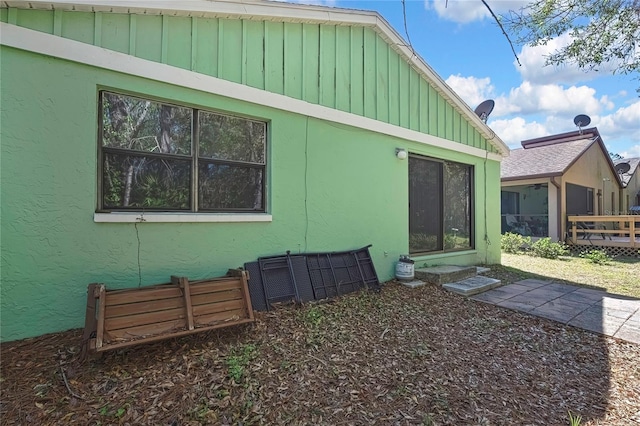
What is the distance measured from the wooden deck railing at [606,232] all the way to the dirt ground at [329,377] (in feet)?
31.2

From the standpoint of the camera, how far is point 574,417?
2580 mm

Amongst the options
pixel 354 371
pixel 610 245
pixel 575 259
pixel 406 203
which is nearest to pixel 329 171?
pixel 406 203

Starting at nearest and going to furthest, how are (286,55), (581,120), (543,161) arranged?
(286,55) < (543,161) < (581,120)

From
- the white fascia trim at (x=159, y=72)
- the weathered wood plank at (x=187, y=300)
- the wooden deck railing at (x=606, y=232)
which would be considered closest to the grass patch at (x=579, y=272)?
the wooden deck railing at (x=606, y=232)

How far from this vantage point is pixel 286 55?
477 centimetres

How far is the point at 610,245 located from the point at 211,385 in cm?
1380

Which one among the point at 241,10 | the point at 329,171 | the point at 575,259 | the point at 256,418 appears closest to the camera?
the point at 256,418

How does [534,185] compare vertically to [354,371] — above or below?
above

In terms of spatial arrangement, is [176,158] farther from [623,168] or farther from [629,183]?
[623,168]

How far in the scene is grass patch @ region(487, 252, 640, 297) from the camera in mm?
6688

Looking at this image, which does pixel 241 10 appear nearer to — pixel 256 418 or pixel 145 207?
pixel 145 207

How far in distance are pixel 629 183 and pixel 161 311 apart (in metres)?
27.6

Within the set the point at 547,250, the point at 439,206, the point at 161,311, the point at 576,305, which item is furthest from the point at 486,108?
the point at 161,311

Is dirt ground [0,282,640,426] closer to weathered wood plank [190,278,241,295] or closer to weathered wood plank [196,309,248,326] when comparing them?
weathered wood plank [196,309,248,326]
